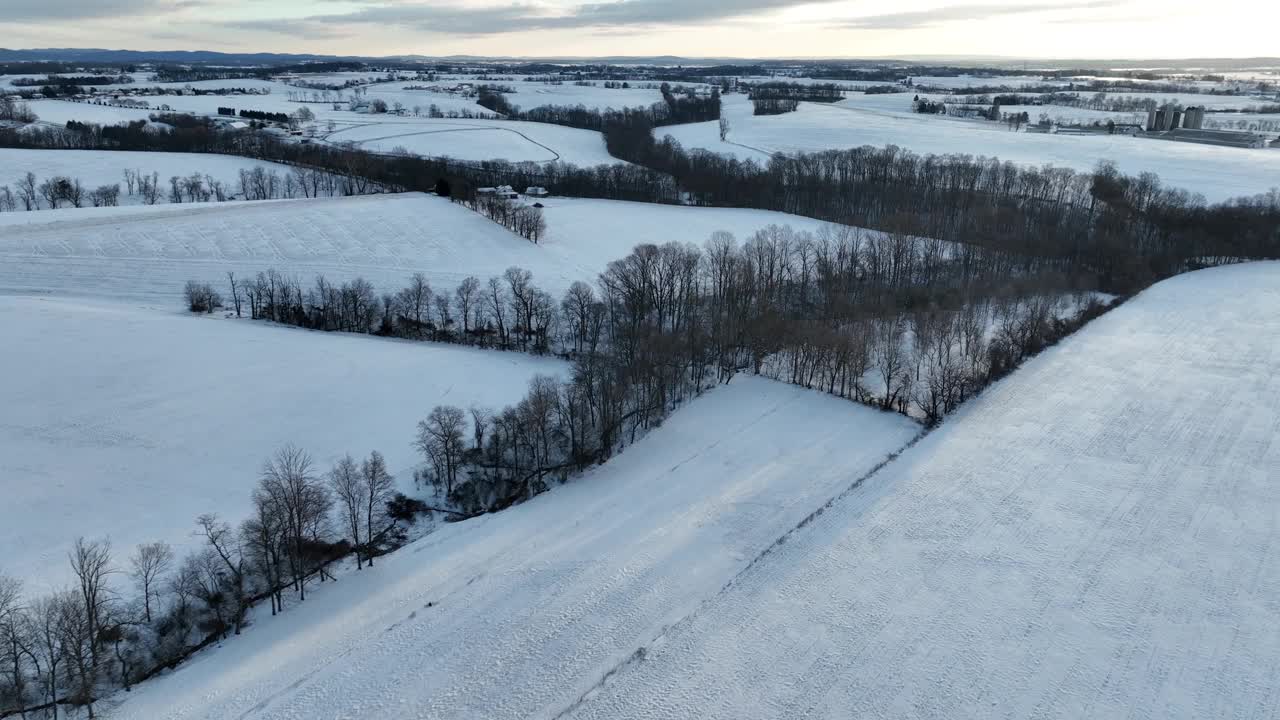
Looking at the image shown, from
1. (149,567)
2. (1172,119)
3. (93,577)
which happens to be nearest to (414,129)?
(149,567)

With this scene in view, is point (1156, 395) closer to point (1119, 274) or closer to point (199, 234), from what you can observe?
point (1119, 274)

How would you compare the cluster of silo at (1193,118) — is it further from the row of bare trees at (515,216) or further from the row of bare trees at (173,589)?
the row of bare trees at (173,589)

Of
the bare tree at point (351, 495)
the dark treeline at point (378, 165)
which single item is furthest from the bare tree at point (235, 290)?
the dark treeline at point (378, 165)

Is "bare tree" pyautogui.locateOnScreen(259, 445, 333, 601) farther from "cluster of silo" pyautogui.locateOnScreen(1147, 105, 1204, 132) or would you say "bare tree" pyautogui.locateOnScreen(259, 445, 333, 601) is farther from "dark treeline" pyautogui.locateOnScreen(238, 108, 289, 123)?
"cluster of silo" pyautogui.locateOnScreen(1147, 105, 1204, 132)

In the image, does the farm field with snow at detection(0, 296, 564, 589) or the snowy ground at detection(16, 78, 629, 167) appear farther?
the snowy ground at detection(16, 78, 629, 167)

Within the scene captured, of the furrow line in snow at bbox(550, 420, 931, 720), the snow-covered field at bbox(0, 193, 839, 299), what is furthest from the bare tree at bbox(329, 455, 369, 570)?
the snow-covered field at bbox(0, 193, 839, 299)

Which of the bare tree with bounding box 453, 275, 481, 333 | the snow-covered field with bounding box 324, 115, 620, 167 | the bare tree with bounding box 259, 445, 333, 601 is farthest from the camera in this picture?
the snow-covered field with bounding box 324, 115, 620, 167
